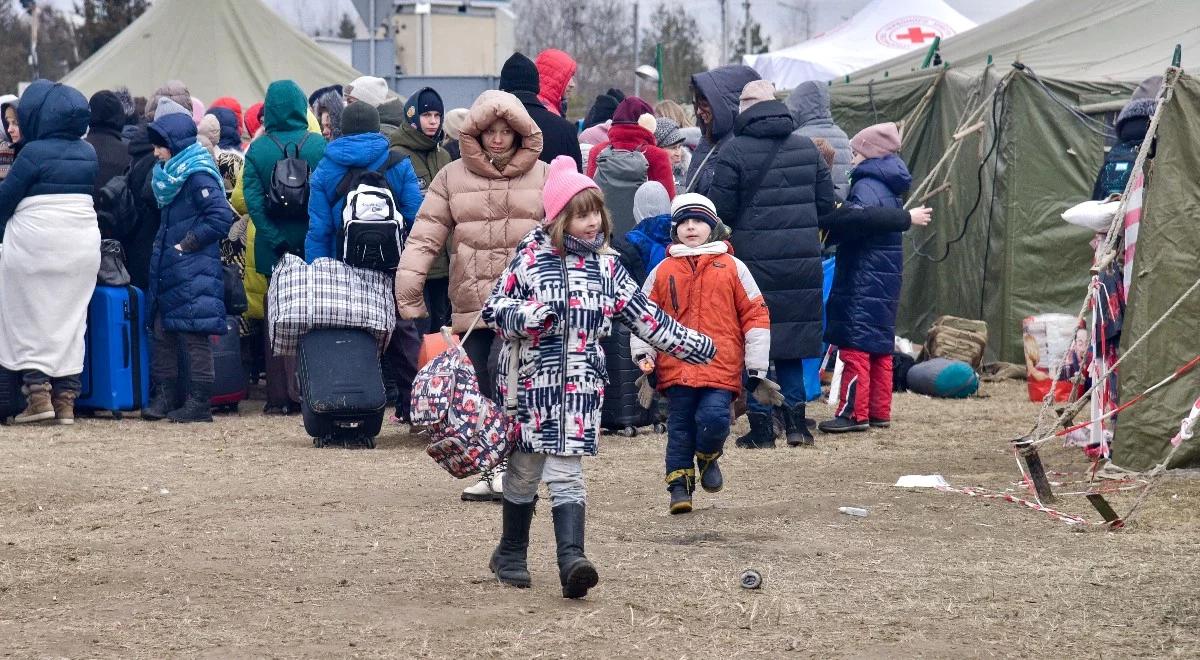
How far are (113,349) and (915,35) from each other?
18311mm

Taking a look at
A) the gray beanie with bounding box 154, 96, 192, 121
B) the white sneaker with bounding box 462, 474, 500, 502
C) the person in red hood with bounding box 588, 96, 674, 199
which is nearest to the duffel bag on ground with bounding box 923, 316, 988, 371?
the person in red hood with bounding box 588, 96, 674, 199

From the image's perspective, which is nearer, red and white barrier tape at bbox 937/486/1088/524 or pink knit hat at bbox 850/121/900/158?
red and white barrier tape at bbox 937/486/1088/524

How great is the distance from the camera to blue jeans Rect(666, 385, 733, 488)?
754 cm

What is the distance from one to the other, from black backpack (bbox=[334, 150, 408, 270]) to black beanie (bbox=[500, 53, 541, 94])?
923 millimetres

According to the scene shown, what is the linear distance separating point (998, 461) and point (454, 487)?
3.19m

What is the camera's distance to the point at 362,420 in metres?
9.56

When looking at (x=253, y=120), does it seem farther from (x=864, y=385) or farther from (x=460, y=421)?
(x=460, y=421)

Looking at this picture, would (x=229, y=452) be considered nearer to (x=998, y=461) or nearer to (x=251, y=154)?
(x=251, y=154)

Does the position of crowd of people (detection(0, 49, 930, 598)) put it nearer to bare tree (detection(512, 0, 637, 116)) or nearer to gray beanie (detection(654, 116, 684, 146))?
gray beanie (detection(654, 116, 684, 146))

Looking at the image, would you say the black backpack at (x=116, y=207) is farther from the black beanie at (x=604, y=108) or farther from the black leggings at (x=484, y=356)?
the black leggings at (x=484, y=356)

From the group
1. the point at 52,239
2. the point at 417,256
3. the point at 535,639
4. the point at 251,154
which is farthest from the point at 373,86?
the point at 535,639

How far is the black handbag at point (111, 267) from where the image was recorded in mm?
11023

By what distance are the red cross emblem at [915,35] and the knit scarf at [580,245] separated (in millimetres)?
21680

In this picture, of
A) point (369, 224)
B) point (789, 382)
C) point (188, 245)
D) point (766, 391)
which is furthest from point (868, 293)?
point (188, 245)
